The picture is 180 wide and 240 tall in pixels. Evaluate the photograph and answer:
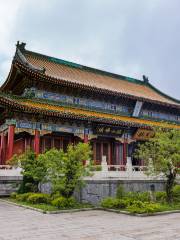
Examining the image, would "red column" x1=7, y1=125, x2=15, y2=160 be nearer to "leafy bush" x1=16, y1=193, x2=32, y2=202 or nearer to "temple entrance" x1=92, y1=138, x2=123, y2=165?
"leafy bush" x1=16, y1=193, x2=32, y2=202

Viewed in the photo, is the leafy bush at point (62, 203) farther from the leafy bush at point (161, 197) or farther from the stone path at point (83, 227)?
the leafy bush at point (161, 197)

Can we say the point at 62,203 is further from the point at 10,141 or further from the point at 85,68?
the point at 85,68

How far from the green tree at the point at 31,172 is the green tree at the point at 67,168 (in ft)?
4.73

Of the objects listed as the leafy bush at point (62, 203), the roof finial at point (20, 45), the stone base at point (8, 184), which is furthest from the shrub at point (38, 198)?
the roof finial at point (20, 45)

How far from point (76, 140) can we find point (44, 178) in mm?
9996

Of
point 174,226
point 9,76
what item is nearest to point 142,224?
point 174,226

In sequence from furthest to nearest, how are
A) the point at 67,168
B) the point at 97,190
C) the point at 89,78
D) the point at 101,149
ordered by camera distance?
the point at 89,78, the point at 101,149, the point at 97,190, the point at 67,168

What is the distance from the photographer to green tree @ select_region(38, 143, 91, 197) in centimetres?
1351

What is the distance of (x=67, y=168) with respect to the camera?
13.5 meters

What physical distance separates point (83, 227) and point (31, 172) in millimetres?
6919

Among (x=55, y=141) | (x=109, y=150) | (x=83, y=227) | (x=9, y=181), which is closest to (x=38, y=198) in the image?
(x=9, y=181)

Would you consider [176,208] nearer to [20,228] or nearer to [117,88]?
[20,228]

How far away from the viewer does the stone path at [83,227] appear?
781cm

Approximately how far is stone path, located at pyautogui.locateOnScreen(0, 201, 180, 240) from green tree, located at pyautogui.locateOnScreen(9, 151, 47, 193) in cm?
327
